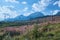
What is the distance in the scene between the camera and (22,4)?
556cm

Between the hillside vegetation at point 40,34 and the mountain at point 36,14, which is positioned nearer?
the hillside vegetation at point 40,34

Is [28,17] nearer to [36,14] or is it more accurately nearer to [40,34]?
[36,14]

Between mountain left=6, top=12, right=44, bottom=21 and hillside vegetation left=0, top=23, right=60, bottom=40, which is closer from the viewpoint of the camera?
hillside vegetation left=0, top=23, right=60, bottom=40

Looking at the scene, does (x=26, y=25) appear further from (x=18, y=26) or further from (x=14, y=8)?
(x=14, y=8)

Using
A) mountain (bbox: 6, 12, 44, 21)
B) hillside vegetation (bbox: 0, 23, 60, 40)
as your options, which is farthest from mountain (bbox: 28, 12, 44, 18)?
hillside vegetation (bbox: 0, 23, 60, 40)

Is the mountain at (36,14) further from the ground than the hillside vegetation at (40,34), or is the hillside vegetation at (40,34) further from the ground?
the mountain at (36,14)

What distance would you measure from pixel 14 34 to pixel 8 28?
9.9 inches

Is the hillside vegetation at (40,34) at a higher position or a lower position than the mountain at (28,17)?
lower

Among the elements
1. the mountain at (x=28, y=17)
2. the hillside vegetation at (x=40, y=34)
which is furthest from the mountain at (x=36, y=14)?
the hillside vegetation at (x=40, y=34)

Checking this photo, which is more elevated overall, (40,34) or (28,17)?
(28,17)

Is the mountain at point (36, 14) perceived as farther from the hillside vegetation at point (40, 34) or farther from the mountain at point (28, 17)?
the hillside vegetation at point (40, 34)

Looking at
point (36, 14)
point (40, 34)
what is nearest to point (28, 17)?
point (36, 14)

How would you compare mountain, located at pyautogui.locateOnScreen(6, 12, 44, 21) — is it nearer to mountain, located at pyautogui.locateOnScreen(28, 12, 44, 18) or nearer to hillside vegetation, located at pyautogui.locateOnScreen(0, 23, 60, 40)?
mountain, located at pyautogui.locateOnScreen(28, 12, 44, 18)

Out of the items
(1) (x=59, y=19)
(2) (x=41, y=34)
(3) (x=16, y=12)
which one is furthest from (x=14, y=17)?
(1) (x=59, y=19)
